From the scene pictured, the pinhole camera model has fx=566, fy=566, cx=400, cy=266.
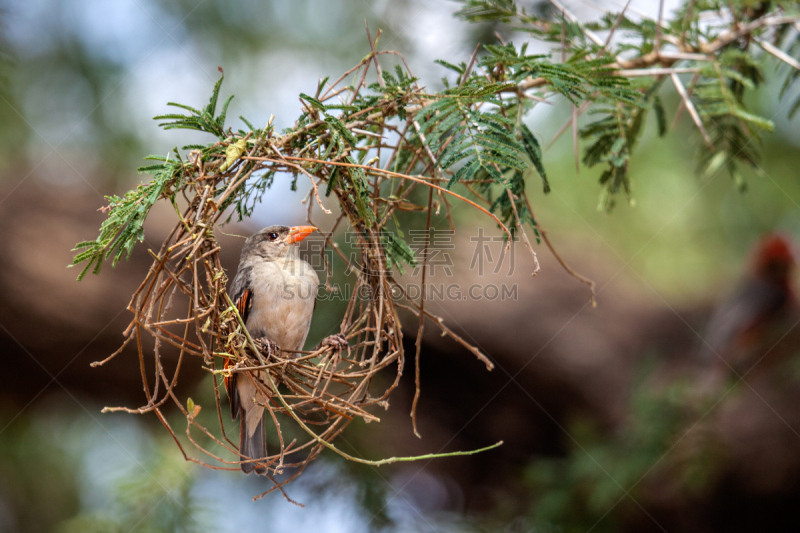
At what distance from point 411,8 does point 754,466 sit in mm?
4301

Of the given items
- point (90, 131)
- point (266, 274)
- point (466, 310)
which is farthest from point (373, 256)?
point (90, 131)

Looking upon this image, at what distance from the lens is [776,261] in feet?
17.4

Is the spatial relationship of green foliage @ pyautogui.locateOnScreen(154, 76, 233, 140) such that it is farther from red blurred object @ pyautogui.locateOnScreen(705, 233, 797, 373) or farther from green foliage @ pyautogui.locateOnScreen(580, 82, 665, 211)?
red blurred object @ pyautogui.locateOnScreen(705, 233, 797, 373)

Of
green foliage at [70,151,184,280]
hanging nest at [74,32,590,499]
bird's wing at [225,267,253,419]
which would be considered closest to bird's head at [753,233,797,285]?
hanging nest at [74,32,590,499]

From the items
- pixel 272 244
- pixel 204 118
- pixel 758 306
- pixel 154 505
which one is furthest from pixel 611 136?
pixel 758 306

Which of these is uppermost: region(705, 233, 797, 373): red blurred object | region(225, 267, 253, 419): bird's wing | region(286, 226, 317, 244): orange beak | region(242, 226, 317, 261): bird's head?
region(705, 233, 797, 373): red blurred object

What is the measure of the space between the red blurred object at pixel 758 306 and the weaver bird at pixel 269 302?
3801mm

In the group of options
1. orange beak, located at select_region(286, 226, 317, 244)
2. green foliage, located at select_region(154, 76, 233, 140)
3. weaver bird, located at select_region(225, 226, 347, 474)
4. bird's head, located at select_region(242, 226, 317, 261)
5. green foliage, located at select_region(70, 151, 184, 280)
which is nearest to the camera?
green foliage, located at select_region(70, 151, 184, 280)

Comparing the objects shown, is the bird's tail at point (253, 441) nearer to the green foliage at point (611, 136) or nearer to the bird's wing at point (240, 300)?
the bird's wing at point (240, 300)

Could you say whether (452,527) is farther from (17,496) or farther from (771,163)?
(771,163)

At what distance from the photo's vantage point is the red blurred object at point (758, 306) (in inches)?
197

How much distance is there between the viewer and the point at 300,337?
2.81 metres

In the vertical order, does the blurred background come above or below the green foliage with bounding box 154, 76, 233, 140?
below

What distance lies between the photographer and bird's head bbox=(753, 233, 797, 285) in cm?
530
